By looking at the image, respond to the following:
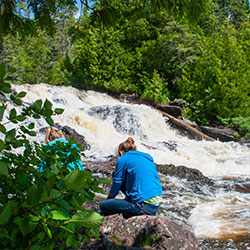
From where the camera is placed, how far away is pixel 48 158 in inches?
70.0

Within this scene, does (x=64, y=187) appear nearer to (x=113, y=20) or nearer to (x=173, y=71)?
(x=113, y=20)

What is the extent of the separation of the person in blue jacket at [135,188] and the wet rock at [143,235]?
0.26m

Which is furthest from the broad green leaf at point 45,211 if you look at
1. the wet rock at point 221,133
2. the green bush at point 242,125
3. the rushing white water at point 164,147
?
the green bush at point 242,125

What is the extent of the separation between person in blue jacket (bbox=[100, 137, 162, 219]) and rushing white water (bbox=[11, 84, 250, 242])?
121 centimetres

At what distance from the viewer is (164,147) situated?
10.3 meters

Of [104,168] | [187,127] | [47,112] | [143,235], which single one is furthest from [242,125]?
[47,112]

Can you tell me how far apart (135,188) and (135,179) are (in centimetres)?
10

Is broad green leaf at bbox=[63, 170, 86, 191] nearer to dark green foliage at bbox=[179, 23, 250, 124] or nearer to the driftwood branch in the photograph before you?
the driftwood branch

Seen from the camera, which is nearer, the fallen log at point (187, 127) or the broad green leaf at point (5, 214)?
the broad green leaf at point (5, 214)

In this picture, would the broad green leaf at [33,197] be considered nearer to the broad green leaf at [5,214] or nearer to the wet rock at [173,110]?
the broad green leaf at [5,214]

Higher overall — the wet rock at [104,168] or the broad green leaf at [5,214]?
the broad green leaf at [5,214]

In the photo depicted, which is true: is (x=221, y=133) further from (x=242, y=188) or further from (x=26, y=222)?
(x=26, y=222)

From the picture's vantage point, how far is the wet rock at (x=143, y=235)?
2766mm

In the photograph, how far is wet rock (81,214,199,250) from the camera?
2.77m
